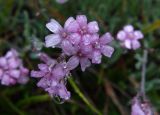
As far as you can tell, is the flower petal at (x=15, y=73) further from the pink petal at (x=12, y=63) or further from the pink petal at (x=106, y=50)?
the pink petal at (x=106, y=50)

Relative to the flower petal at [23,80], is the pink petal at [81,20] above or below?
below

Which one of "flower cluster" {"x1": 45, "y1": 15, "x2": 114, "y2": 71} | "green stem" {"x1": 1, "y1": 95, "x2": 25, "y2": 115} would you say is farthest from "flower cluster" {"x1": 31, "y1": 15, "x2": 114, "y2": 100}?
"green stem" {"x1": 1, "y1": 95, "x2": 25, "y2": 115}

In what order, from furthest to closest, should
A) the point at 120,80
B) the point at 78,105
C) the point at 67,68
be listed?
the point at 120,80 < the point at 78,105 < the point at 67,68

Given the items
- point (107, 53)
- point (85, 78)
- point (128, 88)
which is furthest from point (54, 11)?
point (107, 53)

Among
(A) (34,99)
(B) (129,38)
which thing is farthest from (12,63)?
(B) (129,38)

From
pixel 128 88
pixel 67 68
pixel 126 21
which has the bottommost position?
pixel 67 68

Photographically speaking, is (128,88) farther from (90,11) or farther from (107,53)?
(107,53)

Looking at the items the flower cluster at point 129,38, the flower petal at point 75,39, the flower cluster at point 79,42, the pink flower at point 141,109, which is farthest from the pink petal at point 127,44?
the flower petal at point 75,39
